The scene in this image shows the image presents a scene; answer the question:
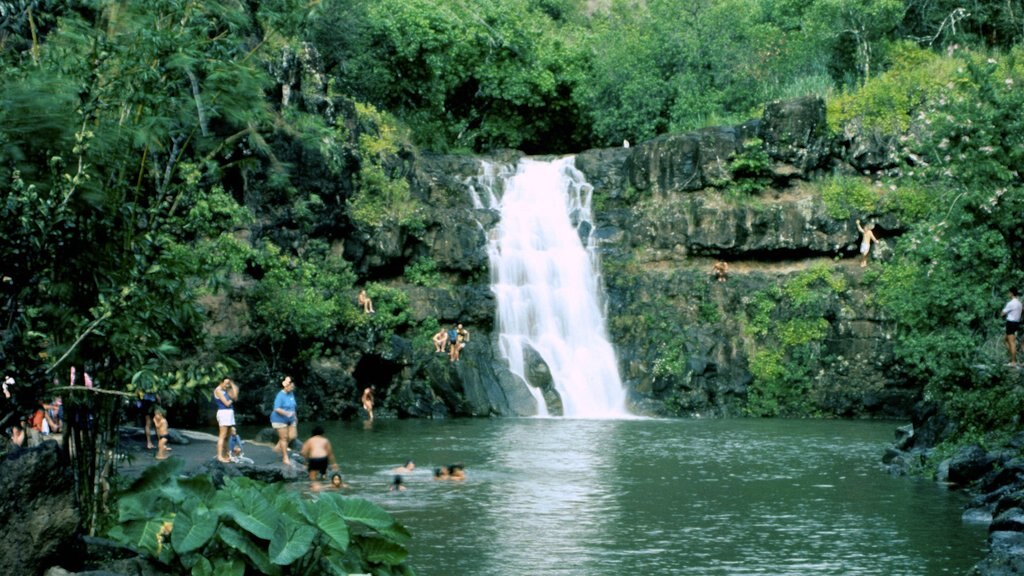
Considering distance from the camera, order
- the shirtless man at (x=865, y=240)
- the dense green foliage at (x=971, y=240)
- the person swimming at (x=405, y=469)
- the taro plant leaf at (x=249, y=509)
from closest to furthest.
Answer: the taro plant leaf at (x=249, y=509) → the person swimming at (x=405, y=469) → the dense green foliage at (x=971, y=240) → the shirtless man at (x=865, y=240)

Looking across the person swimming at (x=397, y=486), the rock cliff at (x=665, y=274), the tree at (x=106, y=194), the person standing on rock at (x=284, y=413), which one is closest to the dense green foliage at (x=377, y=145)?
the tree at (x=106, y=194)

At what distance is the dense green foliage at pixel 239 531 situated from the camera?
12.1 meters

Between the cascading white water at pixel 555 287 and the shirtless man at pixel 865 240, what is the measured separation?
28.6ft

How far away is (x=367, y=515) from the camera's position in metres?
13.2

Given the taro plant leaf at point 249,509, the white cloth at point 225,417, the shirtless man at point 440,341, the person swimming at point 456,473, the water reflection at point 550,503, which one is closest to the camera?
the taro plant leaf at point 249,509

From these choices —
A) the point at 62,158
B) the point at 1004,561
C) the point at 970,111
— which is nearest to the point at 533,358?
the point at 970,111

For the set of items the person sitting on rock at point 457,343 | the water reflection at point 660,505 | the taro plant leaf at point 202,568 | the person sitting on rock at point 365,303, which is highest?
the person sitting on rock at point 365,303

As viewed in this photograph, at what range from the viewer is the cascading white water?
41656 millimetres

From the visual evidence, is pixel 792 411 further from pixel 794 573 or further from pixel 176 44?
pixel 176 44

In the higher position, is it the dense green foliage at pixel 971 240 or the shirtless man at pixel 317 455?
the dense green foliage at pixel 971 240

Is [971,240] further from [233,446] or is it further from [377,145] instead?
[377,145]

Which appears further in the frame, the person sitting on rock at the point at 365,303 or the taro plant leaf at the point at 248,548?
the person sitting on rock at the point at 365,303

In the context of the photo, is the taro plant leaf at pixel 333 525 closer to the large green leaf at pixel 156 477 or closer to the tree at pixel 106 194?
the large green leaf at pixel 156 477

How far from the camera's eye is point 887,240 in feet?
148
